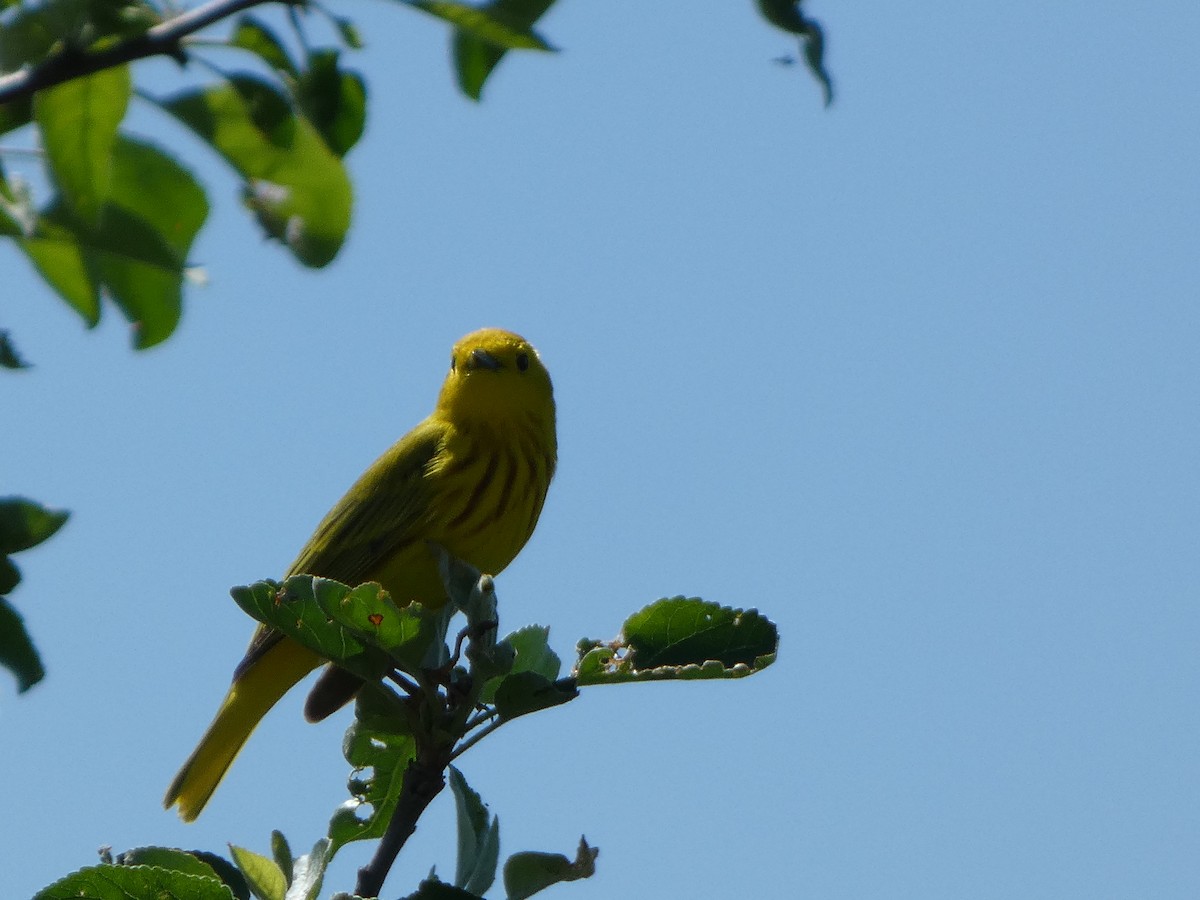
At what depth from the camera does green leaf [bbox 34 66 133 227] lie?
4.85ft

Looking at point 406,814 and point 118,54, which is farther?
point 406,814

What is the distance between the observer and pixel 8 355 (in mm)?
→ 1856

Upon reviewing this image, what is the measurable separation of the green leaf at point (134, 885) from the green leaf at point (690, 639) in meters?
0.83

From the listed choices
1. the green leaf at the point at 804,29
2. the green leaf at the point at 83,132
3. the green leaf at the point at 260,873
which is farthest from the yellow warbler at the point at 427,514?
the green leaf at the point at 804,29

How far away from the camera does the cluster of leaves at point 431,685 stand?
277 cm

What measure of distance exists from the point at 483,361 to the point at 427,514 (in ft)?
3.43

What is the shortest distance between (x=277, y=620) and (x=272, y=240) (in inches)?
51.0

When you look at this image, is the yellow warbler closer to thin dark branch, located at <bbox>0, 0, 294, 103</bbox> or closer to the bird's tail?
the bird's tail

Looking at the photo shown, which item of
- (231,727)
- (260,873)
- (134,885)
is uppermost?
(231,727)

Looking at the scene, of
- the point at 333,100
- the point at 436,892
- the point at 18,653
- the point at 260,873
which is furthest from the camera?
the point at 260,873

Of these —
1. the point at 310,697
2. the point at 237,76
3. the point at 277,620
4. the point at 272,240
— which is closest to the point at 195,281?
the point at 272,240

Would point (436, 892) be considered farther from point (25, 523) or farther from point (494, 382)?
point (494, 382)

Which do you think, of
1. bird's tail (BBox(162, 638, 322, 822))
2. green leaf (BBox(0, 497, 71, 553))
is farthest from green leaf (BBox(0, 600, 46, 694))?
bird's tail (BBox(162, 638, 322, 822))

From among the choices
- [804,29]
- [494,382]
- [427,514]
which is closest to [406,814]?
[804,29]
